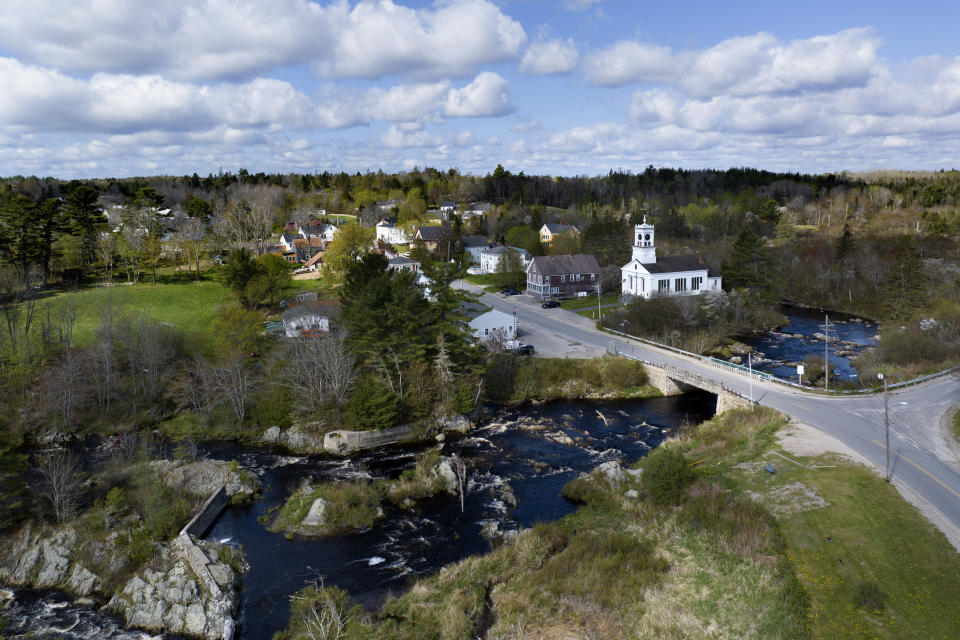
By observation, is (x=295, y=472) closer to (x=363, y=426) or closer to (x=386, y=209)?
(x=363, y=426)

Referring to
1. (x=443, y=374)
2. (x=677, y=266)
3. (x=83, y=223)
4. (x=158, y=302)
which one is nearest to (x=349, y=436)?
(x=443, y=374)

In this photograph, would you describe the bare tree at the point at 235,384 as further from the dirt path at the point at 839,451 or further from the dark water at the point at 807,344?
the dark water at the point at 807,344

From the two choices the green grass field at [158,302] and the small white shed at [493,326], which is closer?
the small white shed at [493,326]

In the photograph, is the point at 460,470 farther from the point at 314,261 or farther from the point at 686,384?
the point at 314,261

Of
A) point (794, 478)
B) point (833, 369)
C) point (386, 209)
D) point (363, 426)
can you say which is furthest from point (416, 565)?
point (386, 209)

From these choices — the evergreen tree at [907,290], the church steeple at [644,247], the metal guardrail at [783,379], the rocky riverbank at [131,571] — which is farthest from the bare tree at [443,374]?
the evergreen tree at [907,290]

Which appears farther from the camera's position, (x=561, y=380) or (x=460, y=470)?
(x=561, y=380)
